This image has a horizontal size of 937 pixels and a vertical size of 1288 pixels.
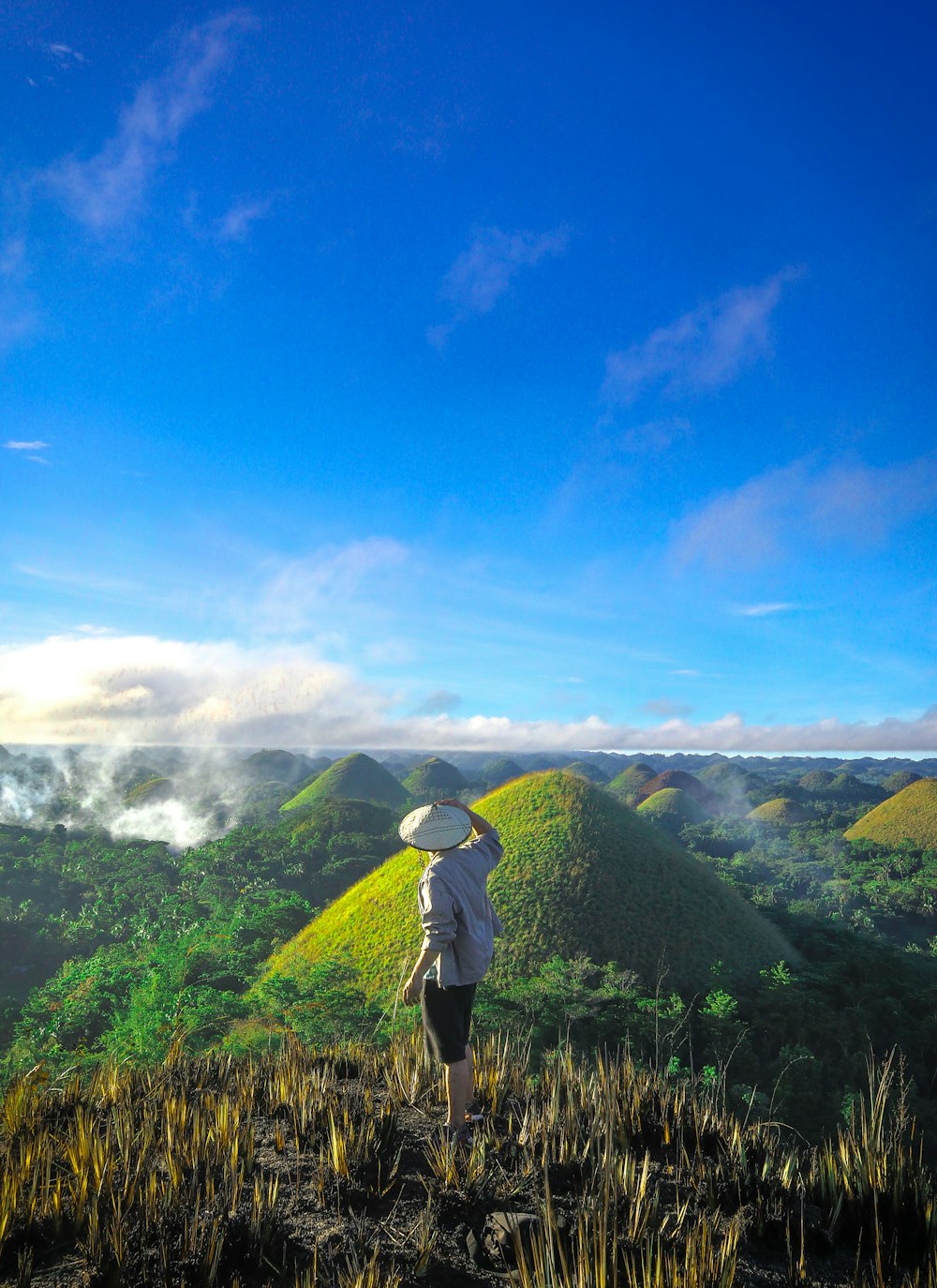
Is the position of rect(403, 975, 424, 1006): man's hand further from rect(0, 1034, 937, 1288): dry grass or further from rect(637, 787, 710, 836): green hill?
rect(637, 787, 710, 836): green hill

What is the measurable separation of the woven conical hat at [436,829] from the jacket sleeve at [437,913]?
15 centimetres

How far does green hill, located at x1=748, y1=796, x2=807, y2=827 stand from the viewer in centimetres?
4616

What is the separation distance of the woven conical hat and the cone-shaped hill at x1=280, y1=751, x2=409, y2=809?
4762cm

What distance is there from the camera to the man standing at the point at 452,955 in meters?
2.82

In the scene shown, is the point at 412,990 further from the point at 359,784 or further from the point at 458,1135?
the point at 359,784

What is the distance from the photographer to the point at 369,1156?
2850 mm

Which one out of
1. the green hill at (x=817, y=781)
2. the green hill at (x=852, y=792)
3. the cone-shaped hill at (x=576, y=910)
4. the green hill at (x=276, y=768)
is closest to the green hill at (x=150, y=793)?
the green hill at (x=276, y=768)

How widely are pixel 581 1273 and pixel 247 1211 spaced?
1.33 meters

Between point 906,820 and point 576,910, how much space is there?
93.9 ft

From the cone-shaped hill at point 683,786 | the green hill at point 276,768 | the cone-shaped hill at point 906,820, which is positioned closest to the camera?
the cone-shaped hill at point 906,820

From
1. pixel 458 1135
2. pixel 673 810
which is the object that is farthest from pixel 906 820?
pixel 458 1135

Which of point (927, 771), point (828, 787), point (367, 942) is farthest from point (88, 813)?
point (927, 771)

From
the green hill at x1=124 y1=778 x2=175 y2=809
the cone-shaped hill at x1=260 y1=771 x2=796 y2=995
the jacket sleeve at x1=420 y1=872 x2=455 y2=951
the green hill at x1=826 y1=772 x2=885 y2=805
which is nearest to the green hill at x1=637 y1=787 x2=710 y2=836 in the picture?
the green hill at x1=826 y1=772 x2=885 y2=805

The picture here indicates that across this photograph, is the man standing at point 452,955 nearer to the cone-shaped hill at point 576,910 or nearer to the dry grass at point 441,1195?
the dry grass at point 441,1195
